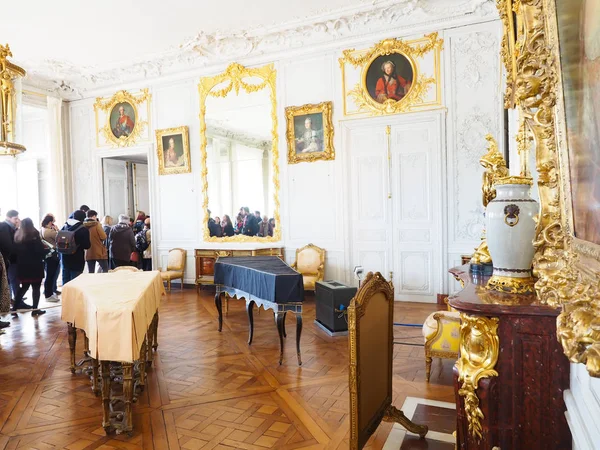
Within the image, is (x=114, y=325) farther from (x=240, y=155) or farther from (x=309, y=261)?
(x=240, y=155)

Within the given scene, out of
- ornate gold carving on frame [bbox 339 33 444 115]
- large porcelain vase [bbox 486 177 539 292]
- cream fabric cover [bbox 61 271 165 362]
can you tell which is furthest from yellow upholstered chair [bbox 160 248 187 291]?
large porcelain vase [bbox 486 177 539 292]

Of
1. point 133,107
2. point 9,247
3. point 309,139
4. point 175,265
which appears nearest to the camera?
point 9,247

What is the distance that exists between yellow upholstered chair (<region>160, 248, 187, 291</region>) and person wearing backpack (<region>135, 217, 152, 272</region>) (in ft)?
2.41

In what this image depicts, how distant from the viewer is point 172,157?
30.9 feet

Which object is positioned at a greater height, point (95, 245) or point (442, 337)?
point (95, 245)

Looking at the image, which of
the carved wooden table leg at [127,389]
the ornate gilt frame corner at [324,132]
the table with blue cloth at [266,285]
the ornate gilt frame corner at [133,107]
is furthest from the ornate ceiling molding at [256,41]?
the carved wooden table leg at [127,389]

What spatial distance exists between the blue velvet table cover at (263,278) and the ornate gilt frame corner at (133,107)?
5545 millimetres

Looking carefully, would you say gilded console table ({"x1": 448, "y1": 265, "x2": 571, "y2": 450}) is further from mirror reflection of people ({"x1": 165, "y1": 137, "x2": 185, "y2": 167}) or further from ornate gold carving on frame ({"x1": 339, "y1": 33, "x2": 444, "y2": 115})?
mirror reflection of people ({"x1": 165, "y1": 137, "x2": 185, "y2": 167})

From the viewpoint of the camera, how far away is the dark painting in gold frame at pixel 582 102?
1240mm

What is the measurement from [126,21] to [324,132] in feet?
13.1

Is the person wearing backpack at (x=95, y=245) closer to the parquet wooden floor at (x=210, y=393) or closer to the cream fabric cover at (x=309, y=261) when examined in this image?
the parquet wooden floor at (x=210, y=393)

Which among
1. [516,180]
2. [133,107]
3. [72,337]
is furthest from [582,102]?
[133,107]

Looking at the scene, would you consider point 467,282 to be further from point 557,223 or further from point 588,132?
point 588,132

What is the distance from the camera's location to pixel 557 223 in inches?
75.4
